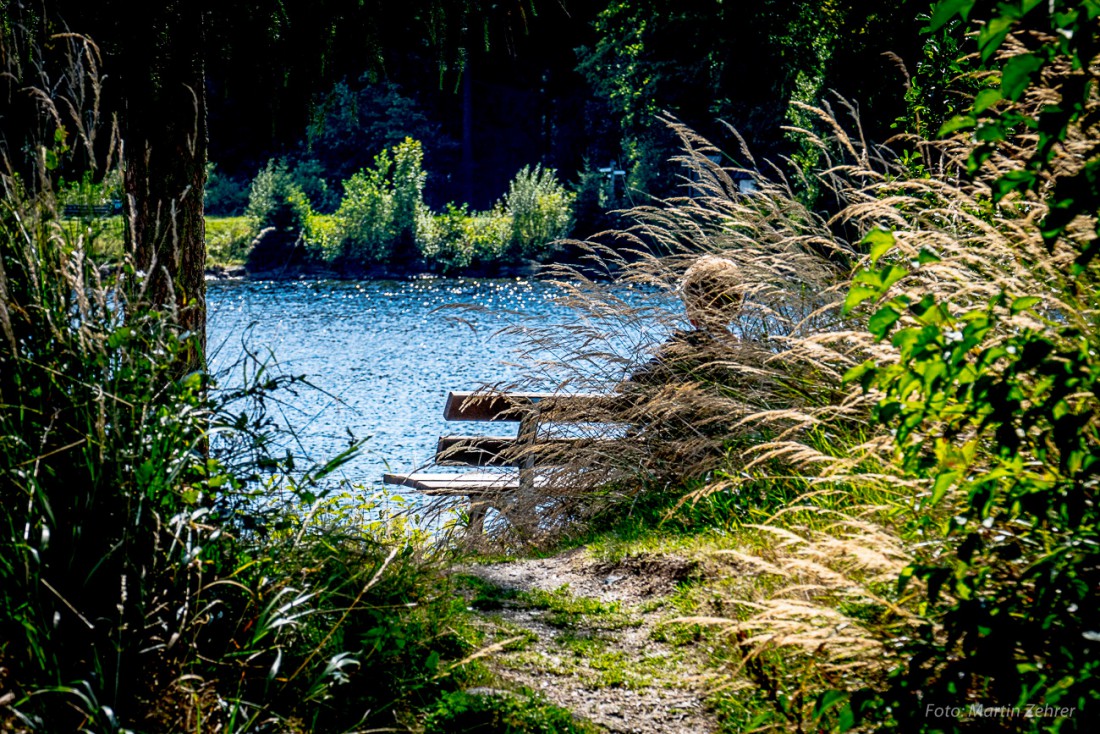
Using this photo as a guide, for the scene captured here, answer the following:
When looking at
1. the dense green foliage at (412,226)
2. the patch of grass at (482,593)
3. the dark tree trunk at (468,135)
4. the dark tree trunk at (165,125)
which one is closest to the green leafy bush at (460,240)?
the dense green foliage at (412,226)

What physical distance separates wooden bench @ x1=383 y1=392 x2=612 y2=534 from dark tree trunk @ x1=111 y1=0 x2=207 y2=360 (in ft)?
5.44

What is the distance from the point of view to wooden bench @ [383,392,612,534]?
482 centimetres

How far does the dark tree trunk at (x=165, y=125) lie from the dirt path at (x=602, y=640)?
1.61 meters

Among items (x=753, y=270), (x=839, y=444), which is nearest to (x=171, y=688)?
(x=839, y=444)

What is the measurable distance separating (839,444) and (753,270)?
1032 mm

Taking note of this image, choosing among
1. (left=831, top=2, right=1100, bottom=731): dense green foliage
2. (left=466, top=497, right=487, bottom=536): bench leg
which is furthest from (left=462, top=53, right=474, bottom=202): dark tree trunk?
(left=831, top=2, right=1100, bottom=731): dense green foliage

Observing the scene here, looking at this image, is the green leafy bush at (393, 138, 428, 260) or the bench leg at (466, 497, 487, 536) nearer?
the bench leg at (466, 497, 487, 536)

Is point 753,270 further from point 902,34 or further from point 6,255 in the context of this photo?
point 902,34

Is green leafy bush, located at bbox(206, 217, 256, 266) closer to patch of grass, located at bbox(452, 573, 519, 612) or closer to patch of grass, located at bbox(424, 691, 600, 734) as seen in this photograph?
patch of grass, located at bbox(452, 573, 519, 612)

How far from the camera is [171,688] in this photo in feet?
6.92

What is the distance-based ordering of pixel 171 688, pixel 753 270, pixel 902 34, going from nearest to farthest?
pixel 171 688
pixel 753 270
pixel 902 34

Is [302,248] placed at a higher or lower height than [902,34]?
lower

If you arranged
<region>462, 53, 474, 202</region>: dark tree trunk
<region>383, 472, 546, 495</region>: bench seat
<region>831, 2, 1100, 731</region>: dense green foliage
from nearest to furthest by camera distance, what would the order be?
<region>831, 2, 1100, 731</region>: dense green foliage → <region>383, 472, 546, 495</region>: bench seat → <region>462, 53, 474, 202</region>: dark tree trunk

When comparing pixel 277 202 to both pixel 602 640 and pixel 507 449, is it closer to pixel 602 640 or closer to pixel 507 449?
pixel 507 449
